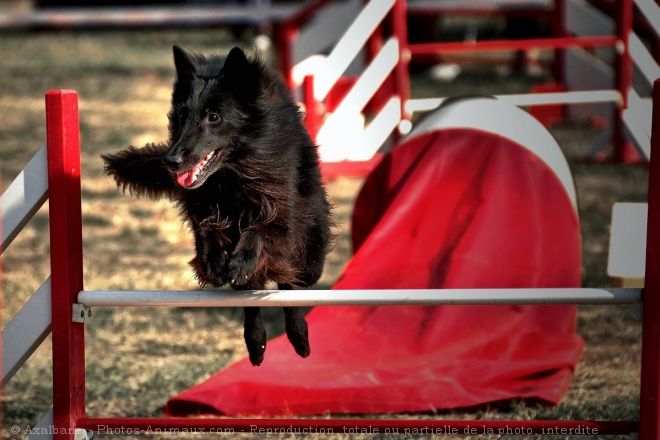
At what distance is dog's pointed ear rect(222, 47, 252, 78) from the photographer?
301cm

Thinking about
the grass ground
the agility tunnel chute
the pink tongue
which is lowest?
the grass ground

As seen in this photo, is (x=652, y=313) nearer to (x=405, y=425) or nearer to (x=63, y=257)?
(x=405, y=425)

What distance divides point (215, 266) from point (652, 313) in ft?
4.15

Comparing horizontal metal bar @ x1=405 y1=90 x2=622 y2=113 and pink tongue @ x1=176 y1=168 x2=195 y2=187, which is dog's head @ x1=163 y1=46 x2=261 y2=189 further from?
horizontal metal bar @ x1=405 y1=90 x2=622 y2=113

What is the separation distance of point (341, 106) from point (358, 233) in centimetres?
227

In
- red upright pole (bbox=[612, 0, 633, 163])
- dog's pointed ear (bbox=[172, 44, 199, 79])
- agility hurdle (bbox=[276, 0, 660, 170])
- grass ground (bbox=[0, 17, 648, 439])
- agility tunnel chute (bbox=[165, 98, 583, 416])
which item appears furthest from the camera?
red upright pole (bbox=[612, 0, 633, 163])

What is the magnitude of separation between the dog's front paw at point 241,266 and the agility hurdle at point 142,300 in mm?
94

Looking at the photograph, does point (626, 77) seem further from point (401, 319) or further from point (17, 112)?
point (17, 112)

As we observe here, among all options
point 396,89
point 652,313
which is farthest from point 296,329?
point 396,89

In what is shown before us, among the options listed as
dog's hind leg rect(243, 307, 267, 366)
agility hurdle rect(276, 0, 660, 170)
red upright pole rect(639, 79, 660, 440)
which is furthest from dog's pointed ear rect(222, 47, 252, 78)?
agility hurdle rect(276, 0, 660, 170)

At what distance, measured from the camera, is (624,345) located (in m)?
5.14

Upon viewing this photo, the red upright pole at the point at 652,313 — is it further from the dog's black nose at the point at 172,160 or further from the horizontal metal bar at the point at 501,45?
the horizontal metal bar at the point at 501,45

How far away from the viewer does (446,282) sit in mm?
4441

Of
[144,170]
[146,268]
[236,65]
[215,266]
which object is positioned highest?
[236,65]
